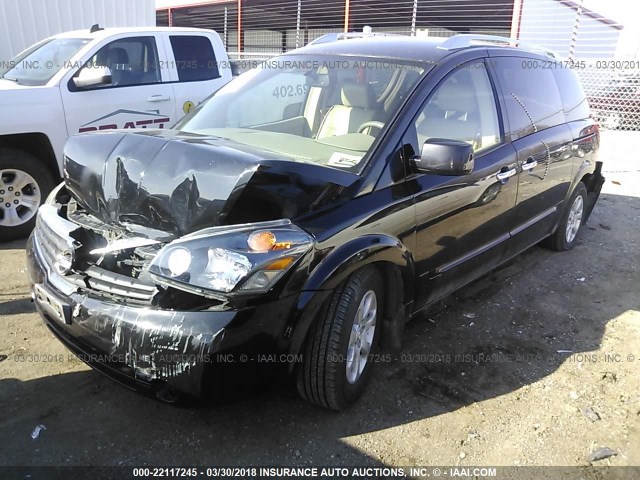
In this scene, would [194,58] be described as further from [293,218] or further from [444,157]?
[293,218]

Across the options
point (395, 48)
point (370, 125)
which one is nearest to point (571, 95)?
point (395, 48)

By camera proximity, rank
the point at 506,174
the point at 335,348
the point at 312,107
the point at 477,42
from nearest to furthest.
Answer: the point at 335,348 < the point at 312,107 < the point at 506,174 < the point at 477,42

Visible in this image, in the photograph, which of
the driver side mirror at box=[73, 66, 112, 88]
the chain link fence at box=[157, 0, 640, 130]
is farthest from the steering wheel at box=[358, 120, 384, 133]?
the chain link fence at box=[157, 0, 640, 130]

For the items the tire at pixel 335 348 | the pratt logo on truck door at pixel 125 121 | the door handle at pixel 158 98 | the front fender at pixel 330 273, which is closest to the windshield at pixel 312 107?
the front fender at pixel 330 273

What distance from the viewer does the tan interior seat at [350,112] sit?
3.01 m

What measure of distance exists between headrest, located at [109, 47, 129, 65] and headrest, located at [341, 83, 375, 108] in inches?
133

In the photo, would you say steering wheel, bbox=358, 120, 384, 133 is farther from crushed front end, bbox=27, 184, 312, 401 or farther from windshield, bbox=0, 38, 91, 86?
windshield, bbox=0, 38, 91, 86

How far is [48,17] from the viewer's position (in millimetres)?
8141

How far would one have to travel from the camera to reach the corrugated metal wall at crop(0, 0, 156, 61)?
7750mm

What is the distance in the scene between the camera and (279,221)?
2230 millimetres

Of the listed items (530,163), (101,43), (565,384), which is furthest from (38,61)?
(565,384)

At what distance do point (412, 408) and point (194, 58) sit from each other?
5044mm

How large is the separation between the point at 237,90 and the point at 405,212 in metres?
1.61

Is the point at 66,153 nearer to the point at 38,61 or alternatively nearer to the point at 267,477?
the point at 267,477
